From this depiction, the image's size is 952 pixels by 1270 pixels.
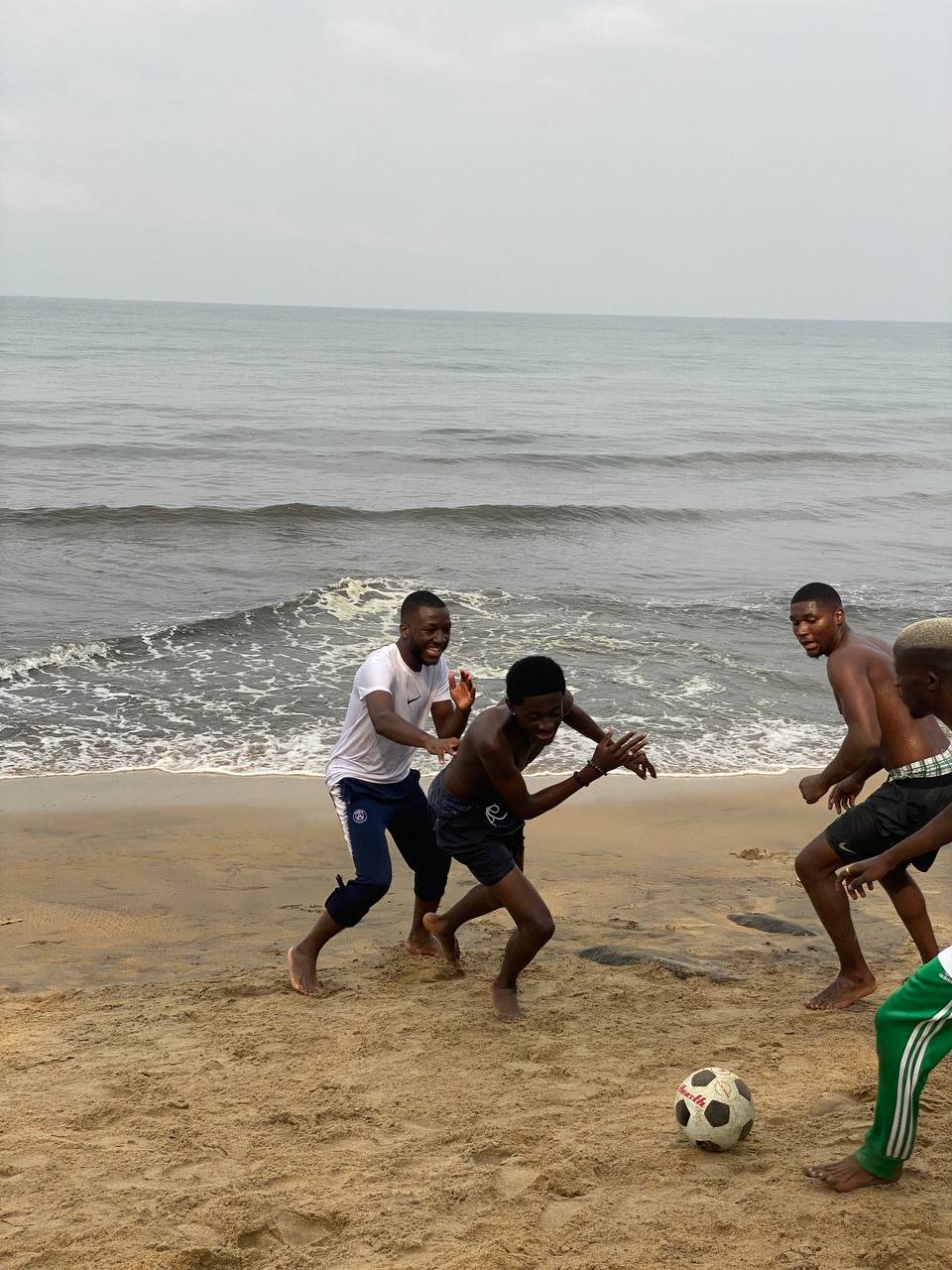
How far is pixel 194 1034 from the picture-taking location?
16.7 feet

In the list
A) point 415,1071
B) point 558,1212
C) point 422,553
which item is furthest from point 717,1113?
point 422,553

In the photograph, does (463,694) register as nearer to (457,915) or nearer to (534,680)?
(534,680)

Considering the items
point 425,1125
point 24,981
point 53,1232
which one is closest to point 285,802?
point 24,981

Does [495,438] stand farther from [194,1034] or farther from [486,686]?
[194,1034]

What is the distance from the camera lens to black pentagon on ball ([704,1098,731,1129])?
3980 mm

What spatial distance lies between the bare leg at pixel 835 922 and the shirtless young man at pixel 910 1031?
4.36 feet

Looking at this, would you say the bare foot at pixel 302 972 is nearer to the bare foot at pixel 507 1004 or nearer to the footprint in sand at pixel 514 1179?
the bare foot at pixel 507 1004

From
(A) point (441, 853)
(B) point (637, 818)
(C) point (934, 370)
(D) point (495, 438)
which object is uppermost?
(C) point (934, 370)

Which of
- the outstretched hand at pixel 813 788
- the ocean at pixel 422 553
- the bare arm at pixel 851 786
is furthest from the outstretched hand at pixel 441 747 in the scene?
the ocean at pixel 422 553

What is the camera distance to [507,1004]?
5348 millimetres

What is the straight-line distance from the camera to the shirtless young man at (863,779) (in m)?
5.30

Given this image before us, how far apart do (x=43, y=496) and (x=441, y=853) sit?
17.5m

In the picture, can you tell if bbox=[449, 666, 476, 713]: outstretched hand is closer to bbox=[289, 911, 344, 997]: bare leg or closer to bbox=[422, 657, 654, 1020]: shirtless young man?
bbox=[422, 657, 654, 1020]: shirtless young man

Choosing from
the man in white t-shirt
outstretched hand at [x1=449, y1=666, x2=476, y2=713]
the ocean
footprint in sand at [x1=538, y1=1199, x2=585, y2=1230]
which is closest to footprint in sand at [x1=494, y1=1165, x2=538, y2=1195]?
footprint in sand at [x1=538, y1=1199, x2=585, y2=1230]
